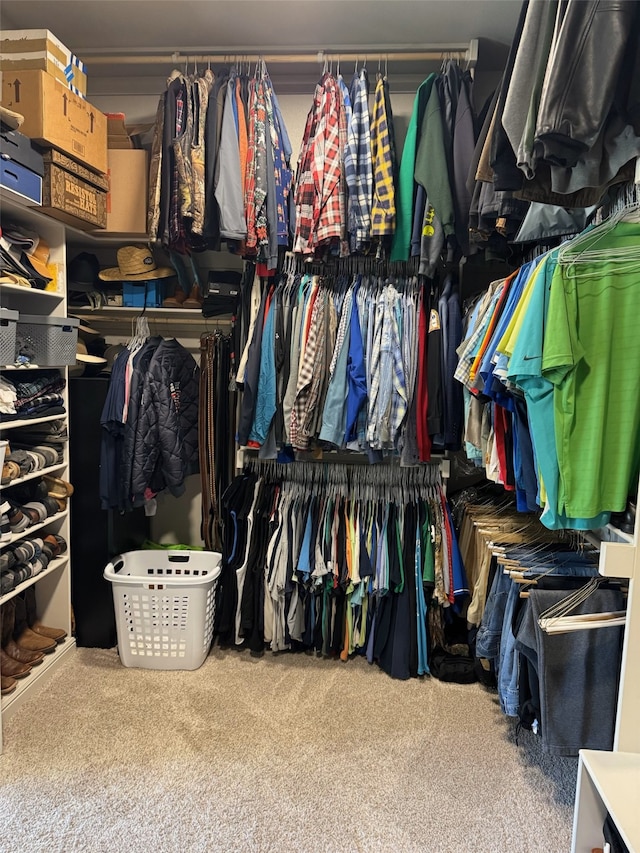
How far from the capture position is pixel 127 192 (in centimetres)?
256

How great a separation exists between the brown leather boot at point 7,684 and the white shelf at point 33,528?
0.51 metres

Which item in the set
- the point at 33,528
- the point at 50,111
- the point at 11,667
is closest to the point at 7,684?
the point at 11,667

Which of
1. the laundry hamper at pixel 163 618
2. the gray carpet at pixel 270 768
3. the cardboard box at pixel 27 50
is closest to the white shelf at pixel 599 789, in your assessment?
the gray carpet at pixel 270 768

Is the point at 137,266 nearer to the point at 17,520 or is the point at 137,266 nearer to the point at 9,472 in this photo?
the point at 9,472

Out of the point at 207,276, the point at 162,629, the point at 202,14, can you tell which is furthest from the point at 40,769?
the point at 202,14

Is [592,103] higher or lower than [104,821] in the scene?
higher

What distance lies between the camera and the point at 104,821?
170cm

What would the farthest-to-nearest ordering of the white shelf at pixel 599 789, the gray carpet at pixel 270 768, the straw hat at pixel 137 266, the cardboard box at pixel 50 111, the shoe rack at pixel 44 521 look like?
the straw hat at pixel 137 266 < the shoe rack at pixel 44 521 < the cardboard box at pixel 50 111 < the gray carpet at pixel 270 768 < the white shelf at pixel 599 789

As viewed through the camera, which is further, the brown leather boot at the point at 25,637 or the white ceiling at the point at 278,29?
the brown leather boot at the point at 25,637

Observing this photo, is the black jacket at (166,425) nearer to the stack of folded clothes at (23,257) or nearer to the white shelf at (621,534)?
the stack of folded clothes at (23,257)

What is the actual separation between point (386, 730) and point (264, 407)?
138 cm

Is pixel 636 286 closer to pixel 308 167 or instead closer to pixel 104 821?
pixel 308 167

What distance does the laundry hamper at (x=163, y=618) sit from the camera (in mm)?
2479

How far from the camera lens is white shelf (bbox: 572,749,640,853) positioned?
1.31 m
